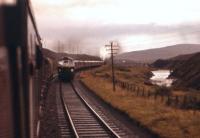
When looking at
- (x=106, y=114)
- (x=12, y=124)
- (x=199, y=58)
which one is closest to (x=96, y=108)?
(x=106, y=114)

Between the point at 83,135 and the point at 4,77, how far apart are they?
17482 mm

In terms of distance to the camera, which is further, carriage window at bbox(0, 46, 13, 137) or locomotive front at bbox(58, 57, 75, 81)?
locomotive front at bbox(58, 57, 75, 81)

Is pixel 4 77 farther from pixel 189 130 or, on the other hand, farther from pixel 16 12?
pixel 189 130

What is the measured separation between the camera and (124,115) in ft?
89.2

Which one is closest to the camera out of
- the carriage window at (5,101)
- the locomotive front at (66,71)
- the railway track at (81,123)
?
the carriage window at (5,101)

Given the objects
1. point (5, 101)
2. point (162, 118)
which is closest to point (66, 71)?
point (162, 118)

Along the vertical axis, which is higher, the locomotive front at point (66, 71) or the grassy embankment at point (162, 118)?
the locomotive front at point (66, 71)

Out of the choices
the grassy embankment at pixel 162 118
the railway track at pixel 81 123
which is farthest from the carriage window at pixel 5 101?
the grassy embankment at pixel 162 118

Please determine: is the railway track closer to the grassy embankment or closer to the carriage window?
the grassy embankment

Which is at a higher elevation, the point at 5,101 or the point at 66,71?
the point at 5,101

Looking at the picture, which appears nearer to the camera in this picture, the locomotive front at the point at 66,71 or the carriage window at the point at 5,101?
the carriage window at the point at 5,101

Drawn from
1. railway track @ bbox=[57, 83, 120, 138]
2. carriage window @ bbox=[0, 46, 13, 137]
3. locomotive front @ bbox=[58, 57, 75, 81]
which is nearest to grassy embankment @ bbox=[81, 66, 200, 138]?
railway track @ bbox=[57, 83, 120, 138]

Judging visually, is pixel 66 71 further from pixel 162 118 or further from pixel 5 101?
pixel 5 101

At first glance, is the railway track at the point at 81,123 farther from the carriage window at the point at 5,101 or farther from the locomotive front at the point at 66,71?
the locomotive front at the point at 66,71
